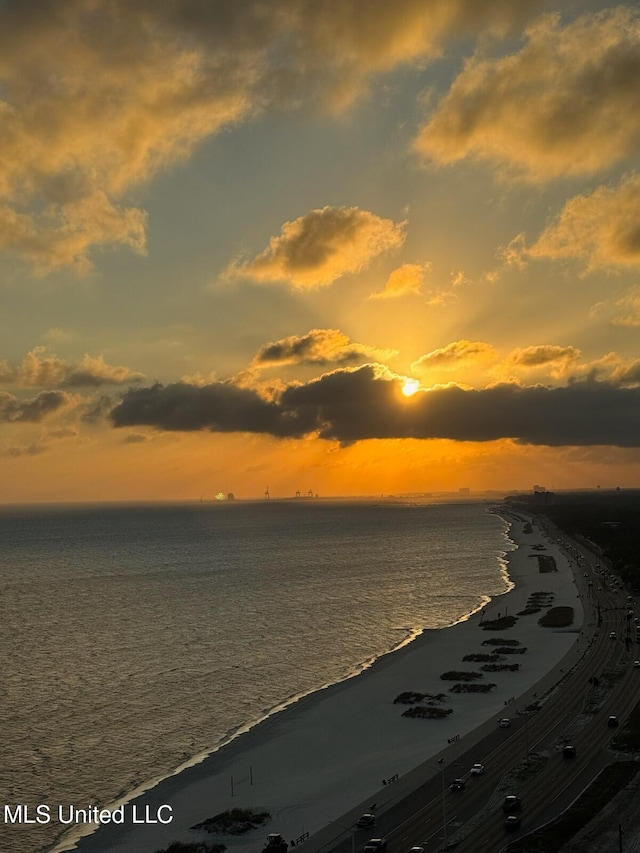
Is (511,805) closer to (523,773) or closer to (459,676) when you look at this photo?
(523,773)

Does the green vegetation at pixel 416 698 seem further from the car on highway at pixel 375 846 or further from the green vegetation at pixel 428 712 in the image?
the car on highway at pixel 375 846

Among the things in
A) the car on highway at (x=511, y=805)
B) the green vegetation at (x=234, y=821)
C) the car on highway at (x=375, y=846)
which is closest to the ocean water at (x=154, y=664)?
the green vegetation at (x=234, y=821)

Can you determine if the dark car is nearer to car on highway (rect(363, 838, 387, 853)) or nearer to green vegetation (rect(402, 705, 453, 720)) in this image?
car on highway (rect(363, 838, 387, 853))

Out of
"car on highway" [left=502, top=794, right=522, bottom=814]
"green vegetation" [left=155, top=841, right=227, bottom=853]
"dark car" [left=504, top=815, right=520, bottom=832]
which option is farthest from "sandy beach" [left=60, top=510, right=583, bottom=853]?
"dark car" [left=504, top=815, right=520, bottom=832]

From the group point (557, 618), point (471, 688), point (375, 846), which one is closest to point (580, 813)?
point (375, 846)

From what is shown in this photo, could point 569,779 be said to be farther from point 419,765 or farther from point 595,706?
point 595,706
